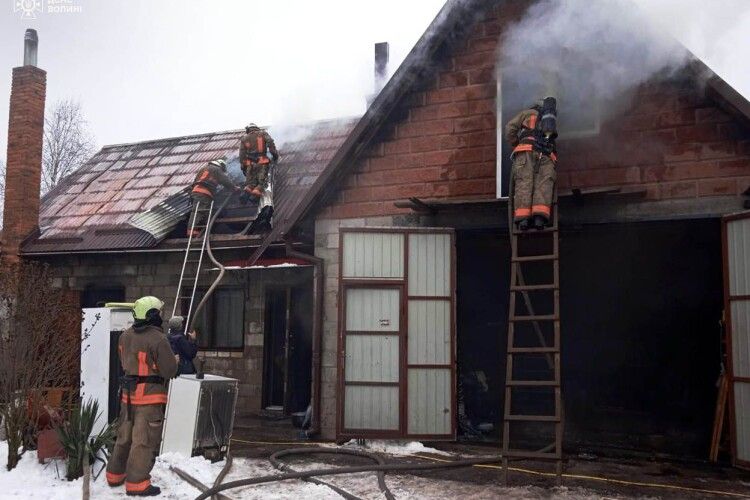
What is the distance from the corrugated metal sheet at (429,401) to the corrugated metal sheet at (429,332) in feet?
0.52

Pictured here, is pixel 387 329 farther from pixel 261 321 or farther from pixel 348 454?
pixel 261 321

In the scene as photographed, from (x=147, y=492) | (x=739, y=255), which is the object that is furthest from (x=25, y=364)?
(x=739, y=255)

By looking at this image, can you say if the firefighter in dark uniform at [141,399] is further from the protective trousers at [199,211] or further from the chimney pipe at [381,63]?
the chimney pipe at [381,63]

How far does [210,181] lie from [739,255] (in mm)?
7676

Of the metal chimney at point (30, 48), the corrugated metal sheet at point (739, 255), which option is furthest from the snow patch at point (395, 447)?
the metal chimney at point (30, 48)

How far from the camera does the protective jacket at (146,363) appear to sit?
6.25m

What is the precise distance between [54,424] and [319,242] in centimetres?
415

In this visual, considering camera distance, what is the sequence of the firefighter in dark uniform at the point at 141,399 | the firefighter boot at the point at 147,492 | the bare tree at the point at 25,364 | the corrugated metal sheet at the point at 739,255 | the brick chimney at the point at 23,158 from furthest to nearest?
1. the brick chimney at the point at 23,158
2. the corrugated metal sheet at the point at 739,255
3. the bare tree at the point at 25,364
4. the firefighter in dark uniform at the point at 141,399
5. the firefighter boot at the point at 147,492

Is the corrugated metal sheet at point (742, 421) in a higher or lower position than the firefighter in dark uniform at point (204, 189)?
lower

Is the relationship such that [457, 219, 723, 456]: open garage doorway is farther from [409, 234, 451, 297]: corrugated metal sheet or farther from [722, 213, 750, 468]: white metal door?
[722, 213, 750, 468]: white metal door

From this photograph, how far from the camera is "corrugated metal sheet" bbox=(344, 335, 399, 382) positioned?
8625 millimetres

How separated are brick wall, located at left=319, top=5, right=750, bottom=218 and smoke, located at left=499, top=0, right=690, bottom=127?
0.74 feet

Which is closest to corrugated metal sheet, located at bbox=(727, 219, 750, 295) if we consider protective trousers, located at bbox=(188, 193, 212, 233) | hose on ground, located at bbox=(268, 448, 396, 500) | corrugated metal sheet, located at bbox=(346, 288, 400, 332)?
corrugated metal sheet, located at bbox=(346, 288, 400, 332)

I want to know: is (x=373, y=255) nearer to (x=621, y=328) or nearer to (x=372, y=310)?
(x=372, y=310)
